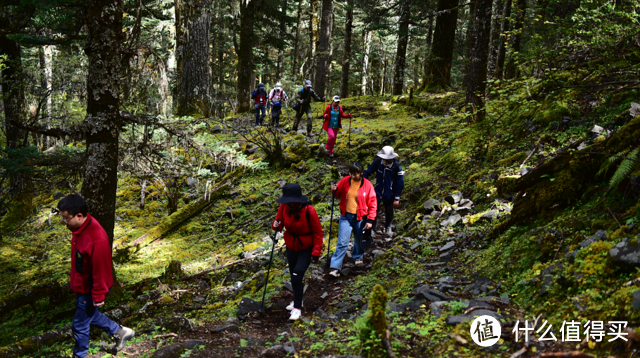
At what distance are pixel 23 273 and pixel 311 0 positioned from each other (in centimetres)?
2001

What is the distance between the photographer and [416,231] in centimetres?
804

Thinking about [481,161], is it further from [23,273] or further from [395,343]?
[23,273]

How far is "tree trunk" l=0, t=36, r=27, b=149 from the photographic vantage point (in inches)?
429

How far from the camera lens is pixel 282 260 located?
874 centimetres

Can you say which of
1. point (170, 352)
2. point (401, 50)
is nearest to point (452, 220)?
point (170, 352)

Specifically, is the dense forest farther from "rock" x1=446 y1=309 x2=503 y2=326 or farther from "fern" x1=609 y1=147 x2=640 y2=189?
"fern" x1=609 y1=147 x2=640 y2=189

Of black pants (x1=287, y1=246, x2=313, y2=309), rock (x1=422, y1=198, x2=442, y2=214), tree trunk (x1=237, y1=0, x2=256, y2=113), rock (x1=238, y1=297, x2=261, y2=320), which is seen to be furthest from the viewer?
tree trunk (x1=237, y1=0, x2=256, y2=113)

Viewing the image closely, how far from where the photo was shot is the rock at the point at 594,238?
14.1ft

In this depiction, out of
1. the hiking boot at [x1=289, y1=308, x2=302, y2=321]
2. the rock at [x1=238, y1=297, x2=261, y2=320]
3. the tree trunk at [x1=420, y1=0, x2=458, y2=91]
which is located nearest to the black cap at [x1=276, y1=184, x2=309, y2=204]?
the hiking boot at [x1=289, y1=308, x2=302, y2=321]

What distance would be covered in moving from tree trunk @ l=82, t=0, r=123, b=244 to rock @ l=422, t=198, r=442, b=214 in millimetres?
6647

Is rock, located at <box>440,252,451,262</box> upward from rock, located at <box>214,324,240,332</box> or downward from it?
upward

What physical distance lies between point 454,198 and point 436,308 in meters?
4.21

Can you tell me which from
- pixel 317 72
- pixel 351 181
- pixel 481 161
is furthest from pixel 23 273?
pixel 317 72

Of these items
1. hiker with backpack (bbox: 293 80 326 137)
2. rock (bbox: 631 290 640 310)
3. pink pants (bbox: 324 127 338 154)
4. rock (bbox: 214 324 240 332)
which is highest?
hiker with backpack (bbox: 293 80 326 137)
